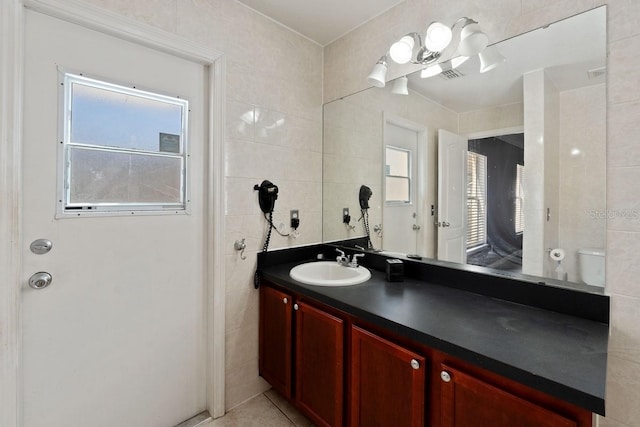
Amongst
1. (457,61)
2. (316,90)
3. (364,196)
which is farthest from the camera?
(316,90)

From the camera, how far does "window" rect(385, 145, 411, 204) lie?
5.92 feet

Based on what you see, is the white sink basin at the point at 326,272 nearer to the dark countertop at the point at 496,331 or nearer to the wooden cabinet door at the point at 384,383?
the dark countertop at the point at 496,331

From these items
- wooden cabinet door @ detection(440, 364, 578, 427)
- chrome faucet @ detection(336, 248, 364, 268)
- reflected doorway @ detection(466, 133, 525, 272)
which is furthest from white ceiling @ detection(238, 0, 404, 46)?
wooden cabinet door @ detection(440, 364, 578, 427)

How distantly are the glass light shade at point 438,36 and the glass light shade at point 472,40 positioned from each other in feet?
0.23

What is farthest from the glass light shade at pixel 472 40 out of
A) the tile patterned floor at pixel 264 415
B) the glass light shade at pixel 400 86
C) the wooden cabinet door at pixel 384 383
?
the tile patterned floor at pixel 264 415

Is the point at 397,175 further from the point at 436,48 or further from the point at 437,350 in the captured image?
the point at 437,350

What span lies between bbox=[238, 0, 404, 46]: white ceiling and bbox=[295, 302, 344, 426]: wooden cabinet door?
1781 millimetres

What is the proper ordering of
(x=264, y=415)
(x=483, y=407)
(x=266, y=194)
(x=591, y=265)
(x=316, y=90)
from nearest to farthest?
(x=483, y=407) → (x=591, y=265) → (x=264, y=415) → (x=266, y=194) → (x=316, y=90)

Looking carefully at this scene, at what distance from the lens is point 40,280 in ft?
3.93

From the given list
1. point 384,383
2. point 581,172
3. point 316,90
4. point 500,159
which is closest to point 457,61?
point 500,159

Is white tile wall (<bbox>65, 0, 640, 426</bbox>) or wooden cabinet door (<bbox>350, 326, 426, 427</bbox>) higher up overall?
white tile wall (<bbox>65, 0, 640, 426</bbox>)

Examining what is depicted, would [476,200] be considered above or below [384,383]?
above

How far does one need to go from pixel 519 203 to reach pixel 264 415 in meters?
1.83

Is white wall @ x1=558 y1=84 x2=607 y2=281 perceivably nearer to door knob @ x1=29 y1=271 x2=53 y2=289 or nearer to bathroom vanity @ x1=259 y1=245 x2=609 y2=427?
bathroom vanity @ x1=259 y1=245 x2=609 y2=427
